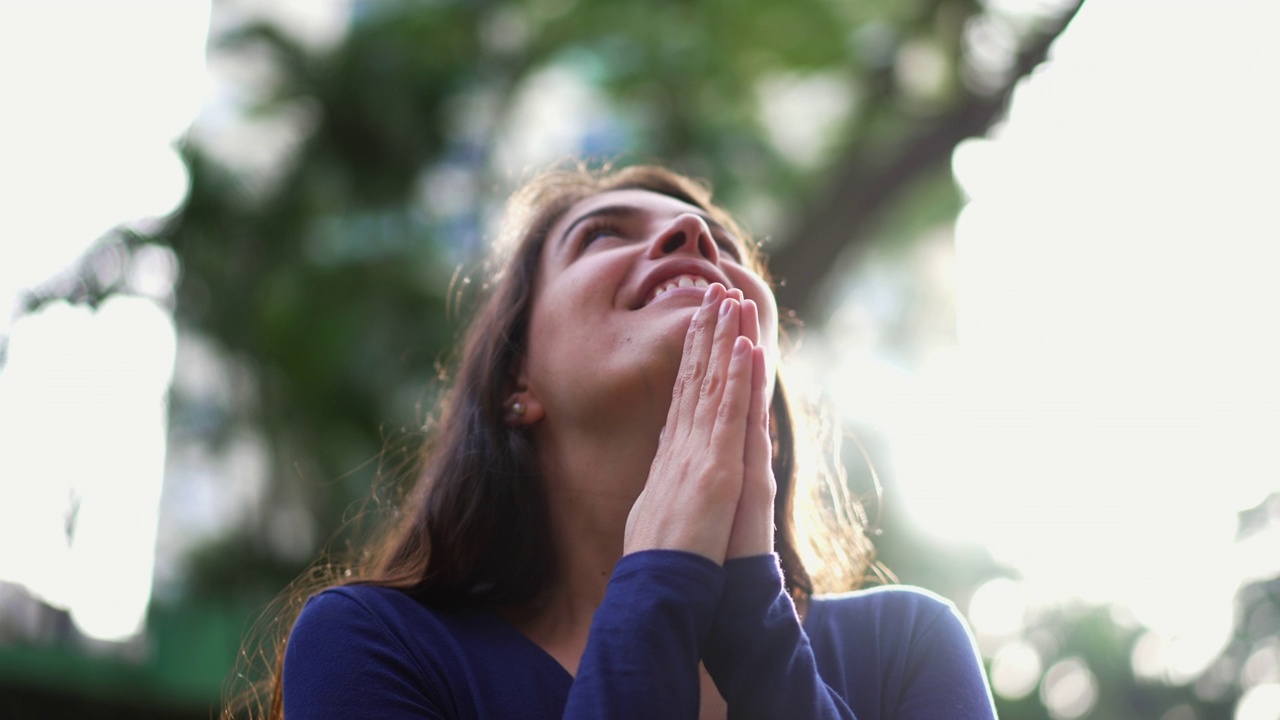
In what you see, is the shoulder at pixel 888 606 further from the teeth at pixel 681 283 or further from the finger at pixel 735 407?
the teeth at pixel 681 283

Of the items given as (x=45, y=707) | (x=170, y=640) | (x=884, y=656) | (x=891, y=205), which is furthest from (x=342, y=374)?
(x=884, y=656)

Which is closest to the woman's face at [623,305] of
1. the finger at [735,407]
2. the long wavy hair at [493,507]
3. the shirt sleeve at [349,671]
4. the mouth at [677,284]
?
the mouth at [677,284]

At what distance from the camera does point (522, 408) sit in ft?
7.30

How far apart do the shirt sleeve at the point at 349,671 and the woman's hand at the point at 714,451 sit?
40cm

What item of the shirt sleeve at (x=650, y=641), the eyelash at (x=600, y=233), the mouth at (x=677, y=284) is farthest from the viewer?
the eyelash at (x=600, y=233)

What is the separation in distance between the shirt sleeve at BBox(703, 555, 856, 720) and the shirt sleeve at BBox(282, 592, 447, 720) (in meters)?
0.47

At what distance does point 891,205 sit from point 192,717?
19.3 ft

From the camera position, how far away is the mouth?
2023 millimetres

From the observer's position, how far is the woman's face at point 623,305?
1952mm

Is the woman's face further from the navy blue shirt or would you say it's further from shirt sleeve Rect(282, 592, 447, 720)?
shirt sleeve Rect(282, 592, 447, 720)

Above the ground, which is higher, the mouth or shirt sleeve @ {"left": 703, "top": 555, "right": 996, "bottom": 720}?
the mouth

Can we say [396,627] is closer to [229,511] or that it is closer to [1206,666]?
[1206,666]

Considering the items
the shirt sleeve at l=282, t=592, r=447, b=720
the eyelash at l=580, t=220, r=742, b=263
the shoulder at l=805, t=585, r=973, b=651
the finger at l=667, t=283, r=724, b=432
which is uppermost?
the eyelash at l=580, t=220, r=742, b=263

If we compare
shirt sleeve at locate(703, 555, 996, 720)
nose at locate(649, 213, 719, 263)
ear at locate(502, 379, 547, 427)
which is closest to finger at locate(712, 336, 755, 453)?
shirt sleeve at locate(703, 555, 996, 720)
